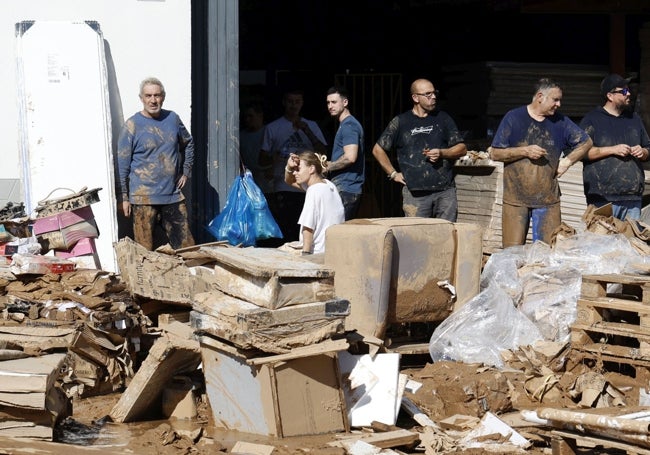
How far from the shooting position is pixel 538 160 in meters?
10.0

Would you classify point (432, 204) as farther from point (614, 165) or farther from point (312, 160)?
point (312, 160)

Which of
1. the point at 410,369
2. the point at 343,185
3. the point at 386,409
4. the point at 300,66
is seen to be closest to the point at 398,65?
the point at 300,66

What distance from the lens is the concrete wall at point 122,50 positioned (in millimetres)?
10148

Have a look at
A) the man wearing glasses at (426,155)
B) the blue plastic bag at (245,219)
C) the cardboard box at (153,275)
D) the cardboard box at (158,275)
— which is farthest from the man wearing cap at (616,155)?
the cardboard box at (153,275)

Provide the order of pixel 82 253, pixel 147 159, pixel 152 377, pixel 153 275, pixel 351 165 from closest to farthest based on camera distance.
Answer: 1. pixel 152 377
2. pixel 153 275
3. pixel 82 253
4. pixel 147 159
5. pixel 351 165

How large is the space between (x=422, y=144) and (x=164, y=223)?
241 centimetres

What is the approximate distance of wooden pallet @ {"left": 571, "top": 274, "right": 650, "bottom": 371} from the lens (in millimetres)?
7961

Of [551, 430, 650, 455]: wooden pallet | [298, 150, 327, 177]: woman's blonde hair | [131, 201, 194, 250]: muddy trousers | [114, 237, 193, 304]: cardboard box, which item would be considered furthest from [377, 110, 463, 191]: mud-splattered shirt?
[551, 430, 650, 455]: wooden pallet

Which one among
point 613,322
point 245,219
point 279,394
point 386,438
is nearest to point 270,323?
point 279,394

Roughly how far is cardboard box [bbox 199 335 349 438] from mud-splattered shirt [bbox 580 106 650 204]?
446 cm

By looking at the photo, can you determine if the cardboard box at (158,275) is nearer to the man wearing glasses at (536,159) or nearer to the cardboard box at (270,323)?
the cardboard box at (270,323)

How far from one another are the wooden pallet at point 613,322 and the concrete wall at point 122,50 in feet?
13.5

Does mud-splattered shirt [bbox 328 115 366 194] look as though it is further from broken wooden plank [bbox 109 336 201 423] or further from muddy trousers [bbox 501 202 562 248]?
broken wooden plank [bbox 109 336 201 423]

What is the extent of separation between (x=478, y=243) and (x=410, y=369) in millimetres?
1080
